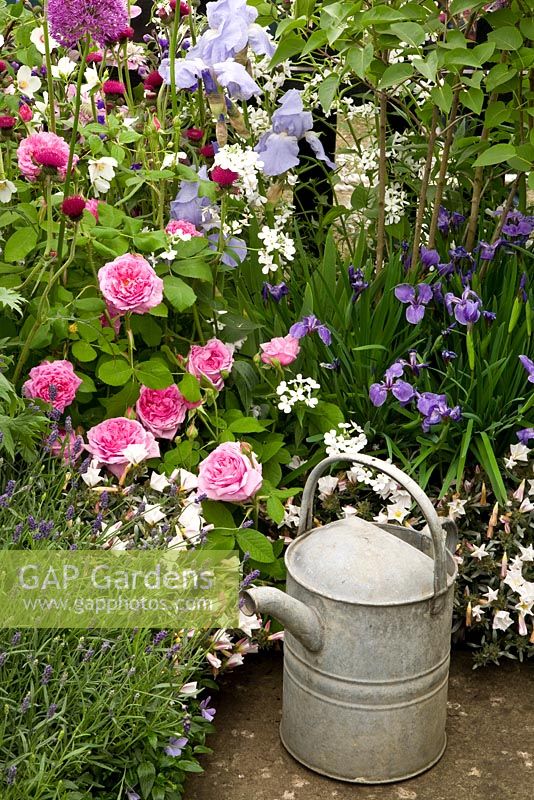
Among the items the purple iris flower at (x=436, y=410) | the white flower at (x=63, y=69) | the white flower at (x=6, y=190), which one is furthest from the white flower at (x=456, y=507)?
the white flower at (x=63, y=69)

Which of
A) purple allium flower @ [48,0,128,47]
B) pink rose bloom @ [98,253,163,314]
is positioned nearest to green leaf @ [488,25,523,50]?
purple allium flower @ [48,0,128,47]

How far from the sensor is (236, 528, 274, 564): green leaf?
226cm

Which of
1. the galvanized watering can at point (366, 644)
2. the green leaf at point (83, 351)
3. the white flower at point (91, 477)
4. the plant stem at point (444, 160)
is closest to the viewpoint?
the galvanized watering can at point (366, 644)

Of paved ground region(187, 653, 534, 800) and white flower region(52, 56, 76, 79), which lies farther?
white flower region(52, 56, 76, 79)

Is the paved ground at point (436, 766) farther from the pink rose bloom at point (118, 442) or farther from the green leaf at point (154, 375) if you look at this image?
the green leaf at point (154, 375)

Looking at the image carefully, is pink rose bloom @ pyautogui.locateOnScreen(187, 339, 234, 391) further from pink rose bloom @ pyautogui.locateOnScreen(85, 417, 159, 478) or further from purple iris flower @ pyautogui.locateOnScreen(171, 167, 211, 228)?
purple iris flower @ pyautogui.locateOnScreen(171, 167, 211, 228)

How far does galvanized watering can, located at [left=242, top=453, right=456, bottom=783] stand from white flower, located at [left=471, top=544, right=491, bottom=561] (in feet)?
1.16

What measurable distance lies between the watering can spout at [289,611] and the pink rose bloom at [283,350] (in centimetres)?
73

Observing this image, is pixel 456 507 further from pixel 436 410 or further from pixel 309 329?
pixel 309 329

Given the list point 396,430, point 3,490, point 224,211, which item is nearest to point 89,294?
point 224,211

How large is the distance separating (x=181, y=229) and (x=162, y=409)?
1.41ft

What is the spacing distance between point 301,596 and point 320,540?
12 centimetres

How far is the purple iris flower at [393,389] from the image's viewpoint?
7.89 ft

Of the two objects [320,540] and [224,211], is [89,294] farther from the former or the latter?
[320,540]
